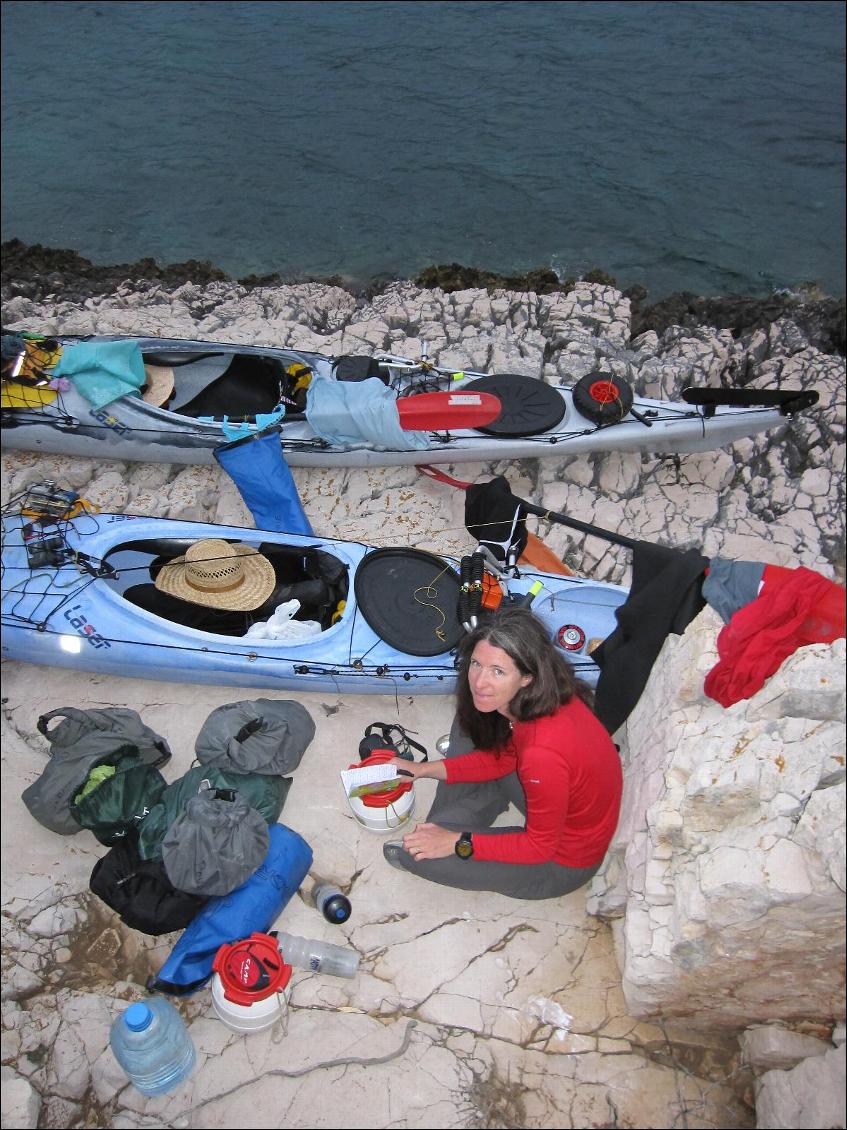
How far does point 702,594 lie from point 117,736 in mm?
3295

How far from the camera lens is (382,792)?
4.29 m

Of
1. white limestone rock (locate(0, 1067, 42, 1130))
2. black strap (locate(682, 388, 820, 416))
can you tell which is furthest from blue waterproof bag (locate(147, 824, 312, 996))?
black strap (locate(682, 388, 820, 416))

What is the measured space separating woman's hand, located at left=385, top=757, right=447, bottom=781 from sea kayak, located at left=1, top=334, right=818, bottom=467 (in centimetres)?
266

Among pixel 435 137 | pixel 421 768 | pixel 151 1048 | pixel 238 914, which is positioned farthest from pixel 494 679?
pixel 435 137

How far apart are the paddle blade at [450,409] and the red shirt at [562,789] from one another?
8.74 ft

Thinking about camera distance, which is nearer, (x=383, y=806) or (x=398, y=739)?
(x=383, y=806)

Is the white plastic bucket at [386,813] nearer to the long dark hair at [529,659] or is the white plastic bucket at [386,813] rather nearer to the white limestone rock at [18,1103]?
the long dark hair at [529,659]

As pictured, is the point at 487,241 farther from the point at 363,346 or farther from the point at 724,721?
→ the point at 724,721

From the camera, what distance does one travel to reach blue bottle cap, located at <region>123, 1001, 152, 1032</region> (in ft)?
11.5

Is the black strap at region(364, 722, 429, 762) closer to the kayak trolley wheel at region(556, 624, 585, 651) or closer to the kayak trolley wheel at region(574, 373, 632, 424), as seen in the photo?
the kayak trolley wheel at region(556, 624, 585, 651)

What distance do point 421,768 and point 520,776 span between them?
0.73m

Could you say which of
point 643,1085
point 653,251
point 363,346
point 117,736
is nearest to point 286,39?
point 653,251

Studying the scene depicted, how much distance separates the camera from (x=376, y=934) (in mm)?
4230

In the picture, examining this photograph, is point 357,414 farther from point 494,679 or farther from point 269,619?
point 494,679
